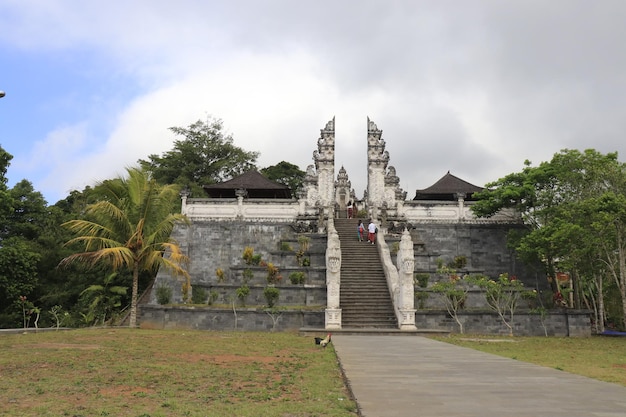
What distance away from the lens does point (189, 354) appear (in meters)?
10.7

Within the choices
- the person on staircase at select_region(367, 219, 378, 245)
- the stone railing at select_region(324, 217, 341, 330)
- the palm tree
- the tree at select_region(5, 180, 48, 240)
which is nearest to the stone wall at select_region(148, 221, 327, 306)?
the person on staircase at select_region(367, 219, 378, 245)

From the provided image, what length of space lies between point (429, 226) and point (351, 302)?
882 centimetres

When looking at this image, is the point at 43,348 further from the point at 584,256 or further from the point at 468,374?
the point at 584,256

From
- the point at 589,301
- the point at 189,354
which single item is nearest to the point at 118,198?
the point at 189,354

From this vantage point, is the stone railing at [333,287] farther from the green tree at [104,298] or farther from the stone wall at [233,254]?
the green tree at [104,298]

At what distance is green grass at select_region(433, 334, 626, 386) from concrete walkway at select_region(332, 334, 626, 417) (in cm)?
106

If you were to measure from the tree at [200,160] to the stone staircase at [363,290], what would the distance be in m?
15.5

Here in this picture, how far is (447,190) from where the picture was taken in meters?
29.4

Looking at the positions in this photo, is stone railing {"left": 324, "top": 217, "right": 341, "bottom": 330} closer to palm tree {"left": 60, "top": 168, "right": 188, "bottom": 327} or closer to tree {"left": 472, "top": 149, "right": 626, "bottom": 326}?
palm tree {"left": 60, "top": 168, "right": 188, "bottom": 327}

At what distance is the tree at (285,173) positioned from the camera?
45.1 metres

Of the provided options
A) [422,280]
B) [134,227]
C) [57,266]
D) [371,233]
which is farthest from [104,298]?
[422,280]

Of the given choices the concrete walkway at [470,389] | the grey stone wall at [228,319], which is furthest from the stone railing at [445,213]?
the concrete walkway at [470,389]

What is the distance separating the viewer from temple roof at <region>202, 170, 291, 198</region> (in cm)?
2859

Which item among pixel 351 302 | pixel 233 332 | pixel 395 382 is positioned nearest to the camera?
pixel 395 382
